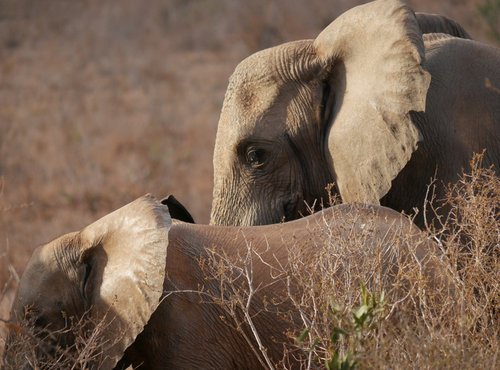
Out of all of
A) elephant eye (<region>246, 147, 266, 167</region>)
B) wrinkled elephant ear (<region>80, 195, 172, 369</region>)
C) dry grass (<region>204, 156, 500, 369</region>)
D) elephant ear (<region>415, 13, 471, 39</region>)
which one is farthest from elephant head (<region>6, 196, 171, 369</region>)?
elephant ear (<region>415, 13, 471, 39</region>)

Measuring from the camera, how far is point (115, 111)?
44.2 ft

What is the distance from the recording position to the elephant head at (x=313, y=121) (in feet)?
15.6

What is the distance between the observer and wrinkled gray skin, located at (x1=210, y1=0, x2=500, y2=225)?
15.3 feet

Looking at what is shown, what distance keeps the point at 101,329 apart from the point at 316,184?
3.93 ft

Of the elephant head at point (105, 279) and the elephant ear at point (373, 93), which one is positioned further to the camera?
the elephant ear at point (373, 93)

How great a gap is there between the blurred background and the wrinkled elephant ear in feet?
8.04

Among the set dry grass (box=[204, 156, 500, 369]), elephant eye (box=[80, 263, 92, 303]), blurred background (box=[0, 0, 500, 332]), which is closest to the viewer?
dry grass (box=[204, 156, 500, 369])

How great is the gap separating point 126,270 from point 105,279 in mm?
104

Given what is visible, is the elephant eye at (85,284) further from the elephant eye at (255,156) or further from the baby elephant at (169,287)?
the elephant eye at (255,156)

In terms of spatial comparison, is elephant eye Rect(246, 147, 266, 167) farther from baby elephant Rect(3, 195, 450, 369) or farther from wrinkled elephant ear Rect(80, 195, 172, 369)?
wrinkled elephant ear Rect(80, 195, 172, 369)

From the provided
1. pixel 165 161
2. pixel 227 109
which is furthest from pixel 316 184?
pixel 165 161

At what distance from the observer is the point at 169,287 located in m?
4.19

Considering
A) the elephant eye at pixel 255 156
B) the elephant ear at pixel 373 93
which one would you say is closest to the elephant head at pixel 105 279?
the elephant eye at pixel 255 156

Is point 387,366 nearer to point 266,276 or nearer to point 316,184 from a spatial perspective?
point 266,276
